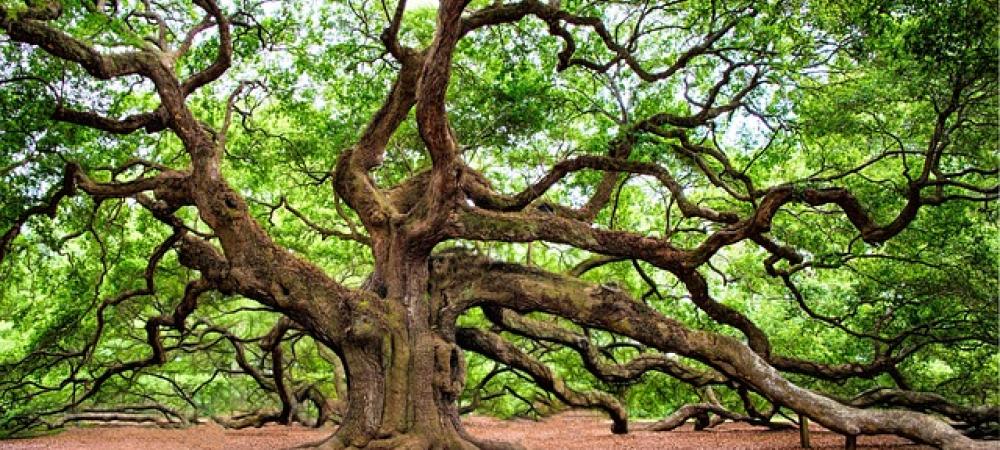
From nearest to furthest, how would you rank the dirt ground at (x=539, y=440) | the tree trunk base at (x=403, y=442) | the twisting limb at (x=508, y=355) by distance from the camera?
1. the tree trunk base at (x=403, y=442)
2. the twisting limb at (x=508, y=355)
3. the dirt ground at (x=539, y=440)

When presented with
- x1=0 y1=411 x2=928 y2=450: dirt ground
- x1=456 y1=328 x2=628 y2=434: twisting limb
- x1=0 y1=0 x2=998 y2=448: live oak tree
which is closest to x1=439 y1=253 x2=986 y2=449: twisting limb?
x1=0 y1=0 x2=998 y2=448: live oak tree

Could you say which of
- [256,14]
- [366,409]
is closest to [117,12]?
[256,14]

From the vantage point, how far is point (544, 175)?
32.2ft

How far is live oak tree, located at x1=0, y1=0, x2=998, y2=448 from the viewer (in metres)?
7.52

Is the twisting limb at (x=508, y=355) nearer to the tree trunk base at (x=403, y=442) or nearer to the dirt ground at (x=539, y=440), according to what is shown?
the dirt ground at (x=539, y=440)

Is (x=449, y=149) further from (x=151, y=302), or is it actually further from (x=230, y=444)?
(x=151, y=302)

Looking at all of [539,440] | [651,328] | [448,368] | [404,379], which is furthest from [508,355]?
[539,440]

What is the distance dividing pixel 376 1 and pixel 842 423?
8.64 metres

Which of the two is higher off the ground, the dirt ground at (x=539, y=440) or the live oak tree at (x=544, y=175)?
the live oak tree at (x=544, y=175)

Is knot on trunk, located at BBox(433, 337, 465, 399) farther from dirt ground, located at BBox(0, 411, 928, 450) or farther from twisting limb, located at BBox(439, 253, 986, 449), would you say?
dirt ground, located at BBox(0, 411, 928, 450)

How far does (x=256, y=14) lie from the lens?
32.2 feet

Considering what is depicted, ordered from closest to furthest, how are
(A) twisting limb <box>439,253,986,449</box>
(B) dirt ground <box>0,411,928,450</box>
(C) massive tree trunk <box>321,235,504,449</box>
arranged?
(A) twisting limb <box>439,253,986,449</box> < (C) massive tree trunk <box>321,235,504,449</box> < (B) dirt ground <box>0,411,928,450</box>

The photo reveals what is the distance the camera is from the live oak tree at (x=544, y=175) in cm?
752

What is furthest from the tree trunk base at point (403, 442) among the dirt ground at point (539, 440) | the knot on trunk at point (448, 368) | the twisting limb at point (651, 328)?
the dirt ground at point (539, 440)
